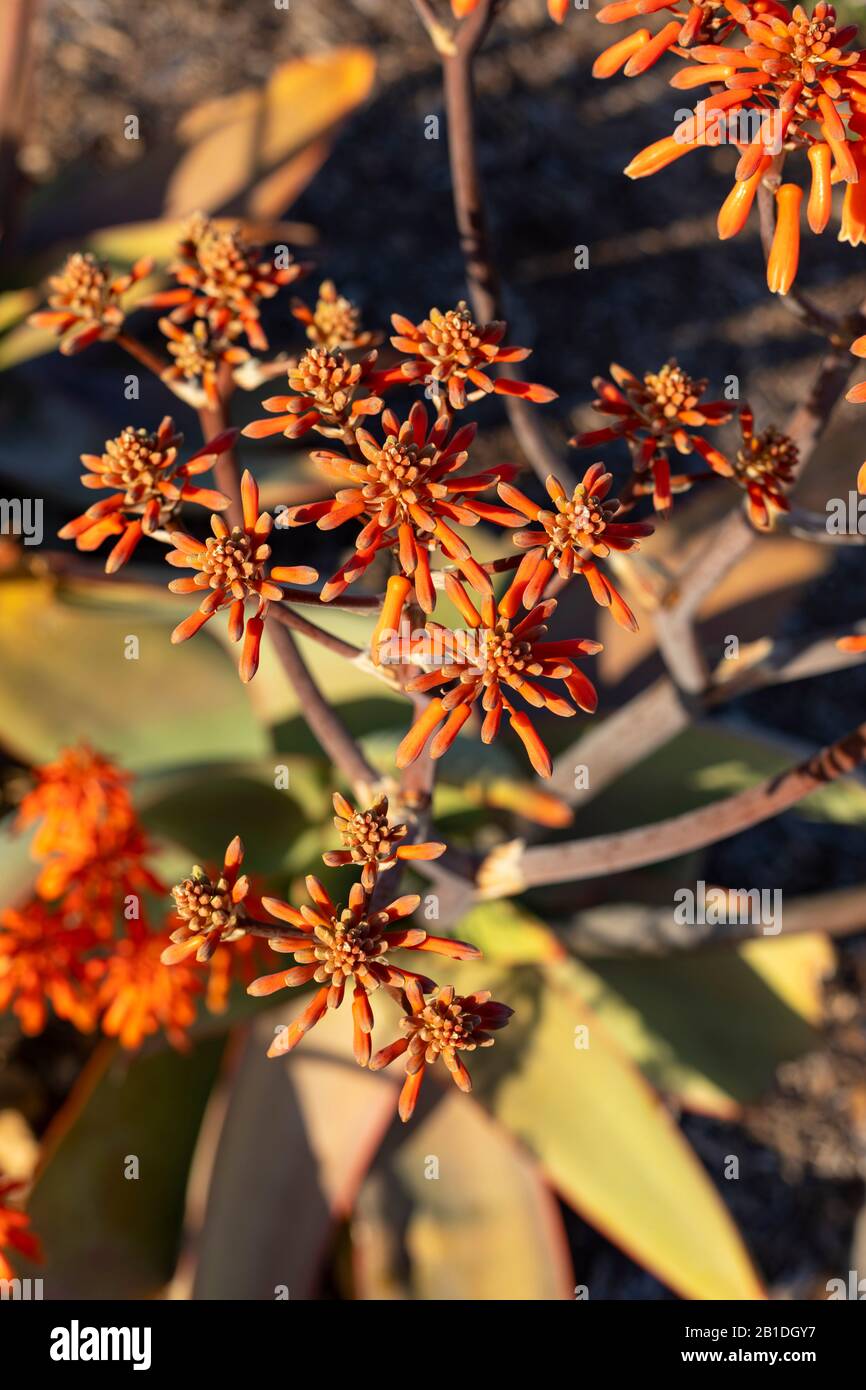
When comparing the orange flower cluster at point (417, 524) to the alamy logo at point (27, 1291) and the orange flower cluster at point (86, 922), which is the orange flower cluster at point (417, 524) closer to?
the orange flower cluster at point (86, 922)

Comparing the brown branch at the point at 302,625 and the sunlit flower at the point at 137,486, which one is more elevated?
the sunlit flower at the point at 137,486

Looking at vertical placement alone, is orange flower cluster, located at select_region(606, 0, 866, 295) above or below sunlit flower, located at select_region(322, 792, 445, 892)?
above

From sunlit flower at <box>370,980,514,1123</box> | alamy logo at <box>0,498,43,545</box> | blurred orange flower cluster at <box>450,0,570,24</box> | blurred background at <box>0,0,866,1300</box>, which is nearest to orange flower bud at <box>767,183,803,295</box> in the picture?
blurred orange flower cluster at <box>450,0,570,24</box>

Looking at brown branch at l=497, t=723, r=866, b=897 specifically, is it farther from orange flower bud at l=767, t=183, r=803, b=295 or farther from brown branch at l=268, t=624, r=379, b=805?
orange flower bud at l=767, t=183, r=803, b=295

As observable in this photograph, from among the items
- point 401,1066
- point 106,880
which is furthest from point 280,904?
point 401,1066

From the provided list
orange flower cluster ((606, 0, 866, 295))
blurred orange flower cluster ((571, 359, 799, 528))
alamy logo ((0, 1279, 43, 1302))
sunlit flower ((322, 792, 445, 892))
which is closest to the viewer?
orange flower cluster ((606, 0, 866, 295))

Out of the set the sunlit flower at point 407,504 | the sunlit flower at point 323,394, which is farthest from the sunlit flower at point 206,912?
the sunlit flower at point 323,394

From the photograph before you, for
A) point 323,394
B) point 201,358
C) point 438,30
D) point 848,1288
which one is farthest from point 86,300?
point 848,1288
